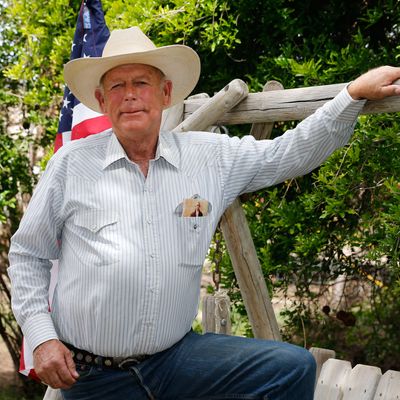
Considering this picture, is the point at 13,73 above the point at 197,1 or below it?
below

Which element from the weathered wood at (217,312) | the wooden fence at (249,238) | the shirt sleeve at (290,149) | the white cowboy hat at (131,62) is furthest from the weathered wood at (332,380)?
the white cowboy hat at (131,62)

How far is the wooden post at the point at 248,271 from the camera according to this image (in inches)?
141

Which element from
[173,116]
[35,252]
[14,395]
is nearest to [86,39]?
[173,116]

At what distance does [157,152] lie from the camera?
9.34 feet

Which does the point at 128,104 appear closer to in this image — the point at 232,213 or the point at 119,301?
the point at 119,301

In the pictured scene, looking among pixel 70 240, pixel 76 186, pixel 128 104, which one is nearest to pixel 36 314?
pixel 70 240

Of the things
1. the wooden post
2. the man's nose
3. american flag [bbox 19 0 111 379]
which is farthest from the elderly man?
american flag [bbox 19 0 111 379]

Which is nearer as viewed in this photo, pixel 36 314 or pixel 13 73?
pixel 36 314

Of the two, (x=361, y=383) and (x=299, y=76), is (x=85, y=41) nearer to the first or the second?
(x=299, y=76)

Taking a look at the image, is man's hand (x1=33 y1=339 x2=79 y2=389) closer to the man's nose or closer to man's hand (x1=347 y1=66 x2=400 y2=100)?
the man's nose

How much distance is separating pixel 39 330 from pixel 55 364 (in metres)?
0.13

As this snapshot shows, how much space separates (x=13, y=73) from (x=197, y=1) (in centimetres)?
166

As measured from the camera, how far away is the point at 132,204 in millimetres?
2742

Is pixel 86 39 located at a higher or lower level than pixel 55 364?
higher
